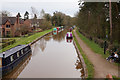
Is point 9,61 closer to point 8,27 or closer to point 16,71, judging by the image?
point 16,71

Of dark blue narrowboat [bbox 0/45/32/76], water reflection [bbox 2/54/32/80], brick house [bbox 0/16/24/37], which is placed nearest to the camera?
dark blue narrowboat [bbox 0/45/32/76]

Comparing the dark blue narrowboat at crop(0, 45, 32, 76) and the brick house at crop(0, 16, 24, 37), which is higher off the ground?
the brick house at crop(0, 16, 24, 37)

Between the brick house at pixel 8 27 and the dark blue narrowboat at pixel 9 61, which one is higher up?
the brick house at pixel 8 27

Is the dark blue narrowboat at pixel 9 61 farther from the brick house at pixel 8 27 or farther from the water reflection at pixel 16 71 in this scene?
the brick house at pixel 8 27

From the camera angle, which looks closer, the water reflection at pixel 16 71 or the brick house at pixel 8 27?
the water reflection at pixel 16 71

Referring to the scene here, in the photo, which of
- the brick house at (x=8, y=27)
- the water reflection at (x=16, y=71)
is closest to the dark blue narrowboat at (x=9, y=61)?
the water reflection at (x=16, y=71)

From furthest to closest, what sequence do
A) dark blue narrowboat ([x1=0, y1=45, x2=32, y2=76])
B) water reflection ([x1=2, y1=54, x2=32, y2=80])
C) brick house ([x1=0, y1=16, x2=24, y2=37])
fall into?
brick house ([x1=0, y1=16, x2=24, y2=37])
water reflection ([x1=2, y1=54, x2=32, y2=80])
dark blue narrowboat ([x1=0, y1=45, x2=32, y2=76])

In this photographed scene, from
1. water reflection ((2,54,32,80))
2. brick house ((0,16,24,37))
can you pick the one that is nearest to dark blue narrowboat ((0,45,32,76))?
water reflection ((2,54,32,80))

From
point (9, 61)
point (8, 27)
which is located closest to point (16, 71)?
point (9, 61)

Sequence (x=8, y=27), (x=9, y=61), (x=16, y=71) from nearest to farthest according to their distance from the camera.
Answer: (x=9, y=61) → (x=16, y=71) → (x=8, y=27)

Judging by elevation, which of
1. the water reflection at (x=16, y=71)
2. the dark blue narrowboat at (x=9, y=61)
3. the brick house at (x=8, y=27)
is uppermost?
the brick house at (x=8, y=27)

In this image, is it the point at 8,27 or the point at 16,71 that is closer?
the point at 16,71

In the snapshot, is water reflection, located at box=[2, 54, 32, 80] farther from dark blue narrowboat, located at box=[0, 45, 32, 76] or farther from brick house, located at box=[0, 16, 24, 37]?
brick house, located at box=[0, 16, 24, 37]

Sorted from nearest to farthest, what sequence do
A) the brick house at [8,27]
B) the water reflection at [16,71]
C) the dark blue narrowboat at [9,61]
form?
the dark blue narrowboat at [9,61], the water reflection at [16,71], the brick house at [8,27]
